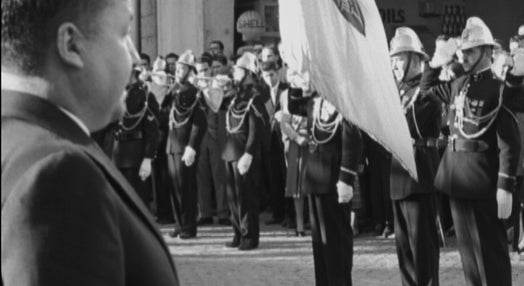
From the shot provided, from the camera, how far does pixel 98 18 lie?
6.24 ft

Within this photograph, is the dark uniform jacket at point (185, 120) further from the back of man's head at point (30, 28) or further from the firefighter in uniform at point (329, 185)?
the back of man's head at point (30, 28)

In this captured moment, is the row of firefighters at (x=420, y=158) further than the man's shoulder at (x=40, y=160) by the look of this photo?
Yes

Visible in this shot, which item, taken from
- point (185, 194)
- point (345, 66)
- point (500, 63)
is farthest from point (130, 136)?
point (345, 66)

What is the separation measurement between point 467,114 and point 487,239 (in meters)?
0.73

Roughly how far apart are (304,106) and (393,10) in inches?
464

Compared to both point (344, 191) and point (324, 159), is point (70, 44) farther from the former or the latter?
point (324, 159)

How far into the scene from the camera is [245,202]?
1062 centimetres

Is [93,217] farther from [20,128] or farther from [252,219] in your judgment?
[252,219]

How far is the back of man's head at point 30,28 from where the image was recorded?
1.79m

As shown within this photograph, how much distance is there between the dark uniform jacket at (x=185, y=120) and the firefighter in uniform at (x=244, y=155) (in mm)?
415

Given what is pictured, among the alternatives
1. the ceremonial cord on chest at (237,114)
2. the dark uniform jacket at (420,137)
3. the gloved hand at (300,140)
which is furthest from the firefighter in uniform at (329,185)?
the ceremonial cord on chest at (237,114)

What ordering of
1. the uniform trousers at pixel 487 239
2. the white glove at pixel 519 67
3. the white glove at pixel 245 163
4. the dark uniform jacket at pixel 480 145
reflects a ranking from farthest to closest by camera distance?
the white glove at pixel 245 163, the white glove at pixel 519 67, the uniform trousers at pixel 487 239, the dark uniform jacket at pixel 480 145

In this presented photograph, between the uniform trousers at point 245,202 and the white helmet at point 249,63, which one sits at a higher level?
the white helmet at point 249,63

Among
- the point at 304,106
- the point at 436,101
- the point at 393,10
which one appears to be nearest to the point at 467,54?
the point at 436,101
